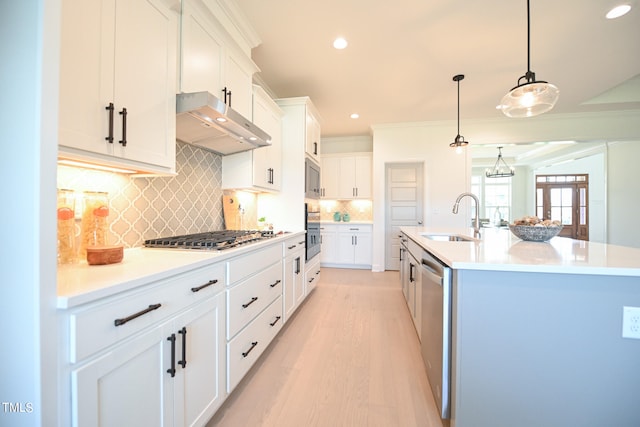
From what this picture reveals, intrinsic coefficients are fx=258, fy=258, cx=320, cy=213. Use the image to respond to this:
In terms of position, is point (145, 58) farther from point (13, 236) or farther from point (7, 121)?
point (13, 236)

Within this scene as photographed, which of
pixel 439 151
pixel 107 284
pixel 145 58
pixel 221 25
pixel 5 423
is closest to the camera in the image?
pixel 5 423

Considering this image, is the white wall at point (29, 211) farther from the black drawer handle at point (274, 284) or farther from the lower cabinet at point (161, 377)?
the black drawer handle at point (274, 284)

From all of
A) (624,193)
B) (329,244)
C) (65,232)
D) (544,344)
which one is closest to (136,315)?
(65,232)

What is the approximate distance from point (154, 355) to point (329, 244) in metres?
4.39

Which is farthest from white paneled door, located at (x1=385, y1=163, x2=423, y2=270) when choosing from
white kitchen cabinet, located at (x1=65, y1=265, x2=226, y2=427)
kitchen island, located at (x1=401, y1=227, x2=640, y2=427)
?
white kitchen cabinet, located at (x1=65, y1=265, x2=226, y2=427)

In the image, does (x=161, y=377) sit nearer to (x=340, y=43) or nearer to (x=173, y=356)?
(x=173, y=356)

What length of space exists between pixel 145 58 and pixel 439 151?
474 centimetres

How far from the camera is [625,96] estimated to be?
3.86 m

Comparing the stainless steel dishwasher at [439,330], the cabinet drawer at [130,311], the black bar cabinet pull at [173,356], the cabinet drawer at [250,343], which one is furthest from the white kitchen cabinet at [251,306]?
the stainless steel dishwasher at [439,330]

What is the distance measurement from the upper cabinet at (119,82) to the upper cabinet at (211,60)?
0.26ft

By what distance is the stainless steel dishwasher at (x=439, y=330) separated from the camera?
4.24ft

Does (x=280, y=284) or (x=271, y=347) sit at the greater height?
(x=280, y=284)

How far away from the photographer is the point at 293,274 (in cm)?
263

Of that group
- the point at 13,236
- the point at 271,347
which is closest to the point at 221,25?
the point at 13,236
